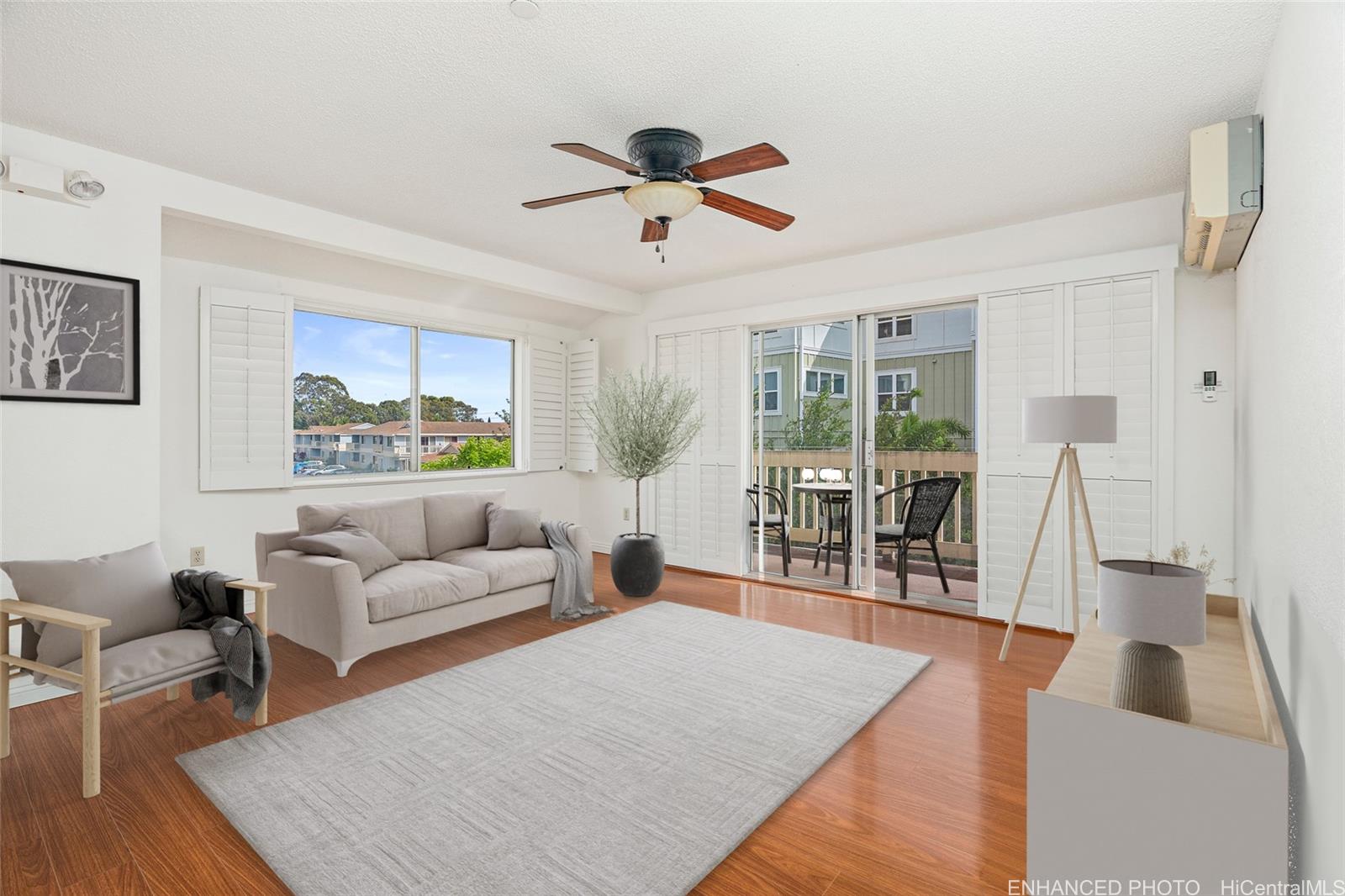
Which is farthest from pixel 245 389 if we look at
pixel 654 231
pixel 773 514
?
pixel 773 514

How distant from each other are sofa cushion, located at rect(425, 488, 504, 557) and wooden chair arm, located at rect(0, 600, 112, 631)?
2009 millimetres

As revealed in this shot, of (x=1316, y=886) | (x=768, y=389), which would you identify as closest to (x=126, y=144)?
(x=768, y=389)

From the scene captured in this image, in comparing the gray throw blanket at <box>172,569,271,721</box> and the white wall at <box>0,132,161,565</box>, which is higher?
the white wall at <box>0,132,161,565</box>

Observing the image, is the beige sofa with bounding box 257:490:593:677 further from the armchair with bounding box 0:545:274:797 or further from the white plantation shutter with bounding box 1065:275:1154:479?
the white plantation shutter with bounding box 1065:275:1154:479

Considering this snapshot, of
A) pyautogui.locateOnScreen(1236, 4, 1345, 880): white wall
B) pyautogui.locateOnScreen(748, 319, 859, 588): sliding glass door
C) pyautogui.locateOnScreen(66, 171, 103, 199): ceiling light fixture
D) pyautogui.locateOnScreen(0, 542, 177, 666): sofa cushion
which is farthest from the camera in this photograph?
pyautogui.locateOnScreen(748, 319, 859, 588): sliding glass door

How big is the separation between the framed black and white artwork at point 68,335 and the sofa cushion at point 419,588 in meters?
1.49

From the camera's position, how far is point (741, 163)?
2.57 metres

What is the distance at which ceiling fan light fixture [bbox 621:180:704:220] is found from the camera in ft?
8.97

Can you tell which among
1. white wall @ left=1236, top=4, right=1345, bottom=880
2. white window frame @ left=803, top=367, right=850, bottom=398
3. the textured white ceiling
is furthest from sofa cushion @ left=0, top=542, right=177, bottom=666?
white window frame @ left=803, top=367, right=850, bottom=398

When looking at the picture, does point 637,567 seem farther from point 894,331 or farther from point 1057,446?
point 1057,446

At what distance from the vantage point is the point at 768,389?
560cm

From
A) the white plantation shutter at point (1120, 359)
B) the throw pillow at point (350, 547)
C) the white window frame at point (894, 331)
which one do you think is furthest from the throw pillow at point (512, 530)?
the white plantation shutter at point (1120, 359)

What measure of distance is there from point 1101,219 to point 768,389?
8.54 ft

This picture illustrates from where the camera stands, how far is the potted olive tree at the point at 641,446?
16.1 ft
